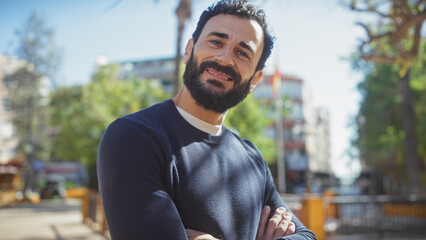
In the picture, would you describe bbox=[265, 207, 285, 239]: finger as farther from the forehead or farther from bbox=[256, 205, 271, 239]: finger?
the forehead

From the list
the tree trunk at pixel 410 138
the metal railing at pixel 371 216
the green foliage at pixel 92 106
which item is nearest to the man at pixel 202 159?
the metal railing at pixel 371 216

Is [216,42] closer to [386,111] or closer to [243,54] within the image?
[243,54]

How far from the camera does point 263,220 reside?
1.94m

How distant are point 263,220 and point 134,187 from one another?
81 centimetres

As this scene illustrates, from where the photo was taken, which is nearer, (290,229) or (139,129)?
(139,129)

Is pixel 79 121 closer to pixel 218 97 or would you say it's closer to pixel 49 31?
pixel 49 31

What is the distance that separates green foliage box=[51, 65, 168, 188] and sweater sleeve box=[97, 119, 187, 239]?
73.8 feet

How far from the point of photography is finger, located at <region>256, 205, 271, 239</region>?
191cm

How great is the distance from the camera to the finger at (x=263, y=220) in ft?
6.26

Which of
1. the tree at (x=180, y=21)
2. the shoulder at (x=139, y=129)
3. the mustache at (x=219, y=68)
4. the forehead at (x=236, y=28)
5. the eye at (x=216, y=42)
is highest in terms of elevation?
the tree at (x=180, y=21)

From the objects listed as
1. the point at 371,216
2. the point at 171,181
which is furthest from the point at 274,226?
the point at 371,216

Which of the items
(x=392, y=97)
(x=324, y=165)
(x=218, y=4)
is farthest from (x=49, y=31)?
(x=324, y=165)

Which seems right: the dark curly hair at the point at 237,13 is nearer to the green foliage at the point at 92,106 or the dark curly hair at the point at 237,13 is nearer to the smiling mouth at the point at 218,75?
the smiling mouth at the point at 218,75

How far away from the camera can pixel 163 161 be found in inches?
59.3
